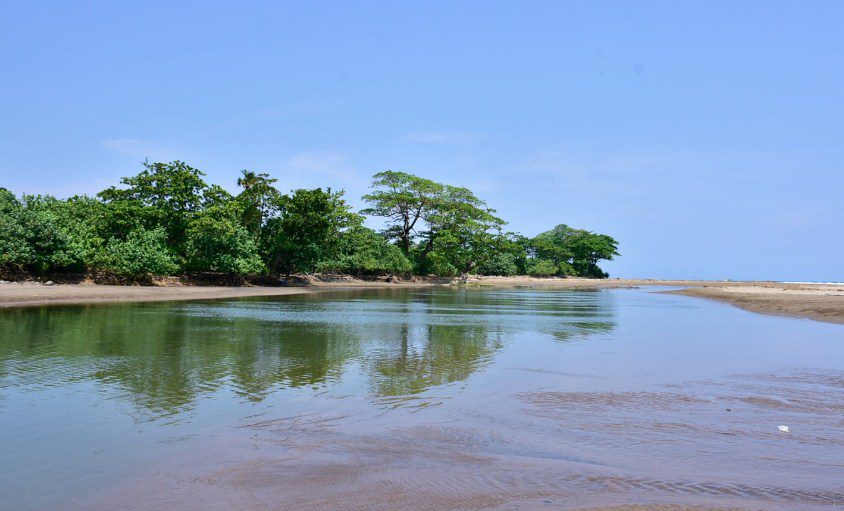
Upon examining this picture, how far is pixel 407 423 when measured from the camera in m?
7.58

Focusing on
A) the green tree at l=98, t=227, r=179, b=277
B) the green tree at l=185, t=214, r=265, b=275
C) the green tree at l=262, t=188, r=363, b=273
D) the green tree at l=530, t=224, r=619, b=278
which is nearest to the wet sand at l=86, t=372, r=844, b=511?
the green tree at l=98, t=227, r=179, b=277

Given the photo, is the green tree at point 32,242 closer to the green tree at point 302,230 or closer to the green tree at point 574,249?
the green tree at point 302,230

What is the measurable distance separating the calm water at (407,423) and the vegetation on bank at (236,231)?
20905mm

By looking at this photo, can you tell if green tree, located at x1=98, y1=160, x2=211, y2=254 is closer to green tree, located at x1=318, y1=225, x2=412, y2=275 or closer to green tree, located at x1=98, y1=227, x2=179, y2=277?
green tree, located at x1=98, y1=227, x2=179, y2=277

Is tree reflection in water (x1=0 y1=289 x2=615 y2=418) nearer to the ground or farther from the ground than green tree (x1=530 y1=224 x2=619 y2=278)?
nearer to the ground

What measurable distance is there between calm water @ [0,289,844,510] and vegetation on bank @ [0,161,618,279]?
2091 centimetres

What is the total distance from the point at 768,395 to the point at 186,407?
32.0ft

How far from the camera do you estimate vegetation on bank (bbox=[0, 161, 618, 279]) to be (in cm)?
3359

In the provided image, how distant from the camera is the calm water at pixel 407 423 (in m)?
5.23

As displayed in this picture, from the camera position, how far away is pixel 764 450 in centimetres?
653

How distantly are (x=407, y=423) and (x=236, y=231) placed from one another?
3929 centimetres

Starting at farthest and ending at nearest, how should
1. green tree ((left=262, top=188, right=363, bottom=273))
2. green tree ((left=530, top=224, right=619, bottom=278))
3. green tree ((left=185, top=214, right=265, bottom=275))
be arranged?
green tree ((left=530, top=224, right=619, bottom=278)) < green tree ((left=262, top=188, right=363, bottom=273)) < green tree ((left=185, top=214, right=265, bottom=275))

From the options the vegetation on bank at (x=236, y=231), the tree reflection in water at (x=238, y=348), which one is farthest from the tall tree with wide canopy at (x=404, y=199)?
the tree reflection in water at (x=238, y=348)

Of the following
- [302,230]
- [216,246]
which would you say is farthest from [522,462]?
[302,230]
